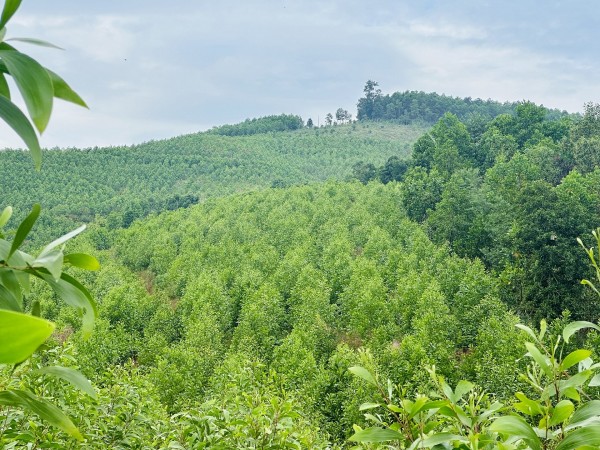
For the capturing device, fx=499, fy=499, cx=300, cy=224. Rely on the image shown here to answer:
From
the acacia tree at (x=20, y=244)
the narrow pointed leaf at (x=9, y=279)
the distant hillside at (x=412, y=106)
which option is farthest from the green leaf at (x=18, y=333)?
the distant hillside at (x=412, y=106)

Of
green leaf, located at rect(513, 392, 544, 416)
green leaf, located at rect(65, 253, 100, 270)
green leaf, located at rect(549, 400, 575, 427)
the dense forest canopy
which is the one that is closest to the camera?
green leaf, located at rect(65, 253, 100, 270)

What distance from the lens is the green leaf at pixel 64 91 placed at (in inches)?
41.5

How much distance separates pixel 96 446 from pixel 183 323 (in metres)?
24.2

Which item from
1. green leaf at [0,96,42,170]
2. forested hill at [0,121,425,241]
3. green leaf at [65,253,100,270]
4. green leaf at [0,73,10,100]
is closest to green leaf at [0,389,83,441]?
green leaf at [65,253,100,270]

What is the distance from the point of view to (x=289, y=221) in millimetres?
44406

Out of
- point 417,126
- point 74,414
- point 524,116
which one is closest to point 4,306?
point 74,414

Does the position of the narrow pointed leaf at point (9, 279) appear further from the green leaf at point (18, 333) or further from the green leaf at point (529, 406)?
the green leaf at point (529, 406)

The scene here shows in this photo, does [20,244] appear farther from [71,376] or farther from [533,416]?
[533,416]

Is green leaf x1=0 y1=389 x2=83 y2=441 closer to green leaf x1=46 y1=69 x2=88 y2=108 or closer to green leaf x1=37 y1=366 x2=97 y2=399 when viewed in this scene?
green leaf x1=37 y1=366 x2=97 y2=399

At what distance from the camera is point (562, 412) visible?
121cm

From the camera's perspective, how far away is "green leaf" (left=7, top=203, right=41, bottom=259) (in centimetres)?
95

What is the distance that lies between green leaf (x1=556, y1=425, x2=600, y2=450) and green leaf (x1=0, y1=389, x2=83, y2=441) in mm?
1033

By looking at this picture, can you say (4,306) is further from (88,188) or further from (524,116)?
(88,188)

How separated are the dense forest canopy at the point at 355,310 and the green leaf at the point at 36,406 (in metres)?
0.19
